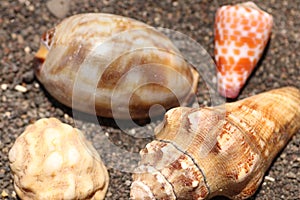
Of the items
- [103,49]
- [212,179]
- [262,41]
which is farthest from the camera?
[262,41]

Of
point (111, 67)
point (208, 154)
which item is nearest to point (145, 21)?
point (111, 67)

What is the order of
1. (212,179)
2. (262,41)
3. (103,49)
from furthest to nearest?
(262,41)
(103,49)
(212,179)

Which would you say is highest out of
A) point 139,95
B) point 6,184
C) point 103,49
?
point 103,49

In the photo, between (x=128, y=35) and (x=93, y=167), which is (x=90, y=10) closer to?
(x=128, y=35)

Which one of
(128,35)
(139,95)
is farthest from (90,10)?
(139,95)

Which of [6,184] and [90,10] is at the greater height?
[90,10]

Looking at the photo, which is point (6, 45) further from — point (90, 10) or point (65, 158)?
point (65, 158)

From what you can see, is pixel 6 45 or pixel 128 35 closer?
pixel 128 35

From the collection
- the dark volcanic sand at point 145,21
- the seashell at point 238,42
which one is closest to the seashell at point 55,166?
the dark volcanic sand at point 145,21
